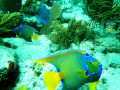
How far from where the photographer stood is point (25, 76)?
242 cm

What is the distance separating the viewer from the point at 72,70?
3.45ft

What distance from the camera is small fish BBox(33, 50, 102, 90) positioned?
3.39 feet

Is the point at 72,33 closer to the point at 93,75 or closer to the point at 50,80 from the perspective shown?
the point at 93,75

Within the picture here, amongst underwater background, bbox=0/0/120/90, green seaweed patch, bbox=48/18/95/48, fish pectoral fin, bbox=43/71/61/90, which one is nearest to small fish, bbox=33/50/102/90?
fish pectoral fin, bbox=43/71/61/90

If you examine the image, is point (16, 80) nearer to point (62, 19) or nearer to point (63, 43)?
point (63, 43)

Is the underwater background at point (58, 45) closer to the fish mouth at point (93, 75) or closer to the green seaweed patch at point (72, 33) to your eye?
the green seaweed patch at point (72, 33)

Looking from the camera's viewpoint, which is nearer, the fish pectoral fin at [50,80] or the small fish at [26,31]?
the fish pectoral fin at [50,80]

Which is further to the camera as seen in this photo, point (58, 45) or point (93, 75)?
point (58, 45)

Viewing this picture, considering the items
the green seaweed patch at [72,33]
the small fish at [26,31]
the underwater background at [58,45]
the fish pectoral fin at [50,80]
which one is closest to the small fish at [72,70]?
the fish pectoral fin at [50,80]

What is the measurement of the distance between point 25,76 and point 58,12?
12.1 feet

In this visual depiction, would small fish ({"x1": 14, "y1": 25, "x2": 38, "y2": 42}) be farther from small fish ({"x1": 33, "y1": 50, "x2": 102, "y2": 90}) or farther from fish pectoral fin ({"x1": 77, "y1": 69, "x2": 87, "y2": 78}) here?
fish pectoral fin ({"x1": 77, "y1": 69, "x2": 87, "y2": 78})

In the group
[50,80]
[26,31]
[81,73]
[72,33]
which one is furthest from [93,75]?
[26,31]

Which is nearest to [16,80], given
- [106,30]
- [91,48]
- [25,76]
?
[25,76]

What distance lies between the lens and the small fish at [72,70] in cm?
103
